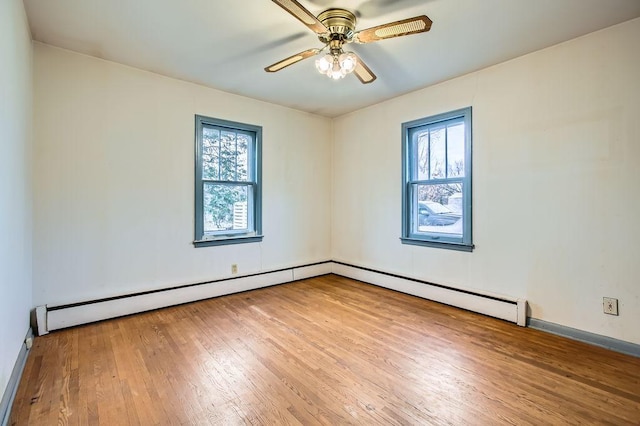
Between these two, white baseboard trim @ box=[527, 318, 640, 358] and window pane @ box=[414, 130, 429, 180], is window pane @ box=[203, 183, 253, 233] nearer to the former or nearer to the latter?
window pane @ box=[414, 130, 429, 180]

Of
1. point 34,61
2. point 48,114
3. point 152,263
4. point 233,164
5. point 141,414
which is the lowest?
point 141,414

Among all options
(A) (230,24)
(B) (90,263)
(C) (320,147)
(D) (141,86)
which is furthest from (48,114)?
(C) (320,147)

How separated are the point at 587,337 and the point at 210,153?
4.33 m

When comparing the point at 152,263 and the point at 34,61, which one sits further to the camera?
the point at 152,263

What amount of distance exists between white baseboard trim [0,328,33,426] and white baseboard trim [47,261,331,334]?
1.09ft

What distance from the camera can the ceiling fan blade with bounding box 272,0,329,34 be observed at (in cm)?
180

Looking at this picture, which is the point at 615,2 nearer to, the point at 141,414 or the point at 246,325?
the point at 246,325

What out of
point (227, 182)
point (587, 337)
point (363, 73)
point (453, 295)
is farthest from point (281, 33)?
point (587, 337)

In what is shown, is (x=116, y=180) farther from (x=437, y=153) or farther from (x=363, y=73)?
(x=437, y=153)

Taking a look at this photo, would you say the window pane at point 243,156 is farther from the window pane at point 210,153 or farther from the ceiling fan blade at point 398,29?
the ceiling fan blade at point 398,29

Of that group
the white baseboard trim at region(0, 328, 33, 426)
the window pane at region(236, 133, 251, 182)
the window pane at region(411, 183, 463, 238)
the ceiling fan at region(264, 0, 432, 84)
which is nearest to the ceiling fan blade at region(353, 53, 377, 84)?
the ceiling fan at region(264, 0, 432, 84)

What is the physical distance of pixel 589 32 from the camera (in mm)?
2596

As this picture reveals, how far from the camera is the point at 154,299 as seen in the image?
339 cm

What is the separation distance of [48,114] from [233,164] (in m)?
1.88
